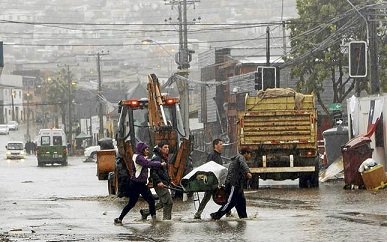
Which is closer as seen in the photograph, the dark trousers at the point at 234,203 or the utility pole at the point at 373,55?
the dark trousers at the point at 234,203

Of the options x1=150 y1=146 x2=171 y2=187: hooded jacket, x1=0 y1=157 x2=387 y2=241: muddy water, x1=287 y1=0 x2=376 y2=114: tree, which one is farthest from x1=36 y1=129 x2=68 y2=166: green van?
x1=150 y1=146 x2=171 y2=187: hooded jacket

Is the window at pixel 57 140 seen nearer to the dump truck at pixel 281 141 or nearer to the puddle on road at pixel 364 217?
the dump truck at pixel 281 141

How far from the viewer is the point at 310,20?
209ft

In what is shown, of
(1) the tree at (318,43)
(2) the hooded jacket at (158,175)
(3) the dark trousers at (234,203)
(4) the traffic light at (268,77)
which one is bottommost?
(3) the dark trousers at (234,203)

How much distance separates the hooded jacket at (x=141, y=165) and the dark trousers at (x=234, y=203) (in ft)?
4.74

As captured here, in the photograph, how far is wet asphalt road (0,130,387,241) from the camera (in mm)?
20969

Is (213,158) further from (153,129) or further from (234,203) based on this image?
(153,129)

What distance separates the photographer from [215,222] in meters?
23.6

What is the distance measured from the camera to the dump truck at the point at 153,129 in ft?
104

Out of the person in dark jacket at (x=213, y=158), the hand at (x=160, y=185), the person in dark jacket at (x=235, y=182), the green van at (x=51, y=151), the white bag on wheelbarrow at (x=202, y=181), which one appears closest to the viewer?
the person in dark jacket at (x=235, y=182)

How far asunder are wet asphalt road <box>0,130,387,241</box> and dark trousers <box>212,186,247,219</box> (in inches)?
7.6

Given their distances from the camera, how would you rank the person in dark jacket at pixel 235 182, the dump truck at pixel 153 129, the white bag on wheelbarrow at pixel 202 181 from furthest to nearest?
the dump truck at pixel 153 129 → the white bag on wheelbarrow at pixel 202 181 → the person in dark jacket at pixel 235 182

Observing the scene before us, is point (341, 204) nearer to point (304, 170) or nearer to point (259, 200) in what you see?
point (259, 200)

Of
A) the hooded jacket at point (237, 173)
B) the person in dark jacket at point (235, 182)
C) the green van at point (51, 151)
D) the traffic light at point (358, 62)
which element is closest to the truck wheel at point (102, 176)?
the traffic light at point (358, 62)
